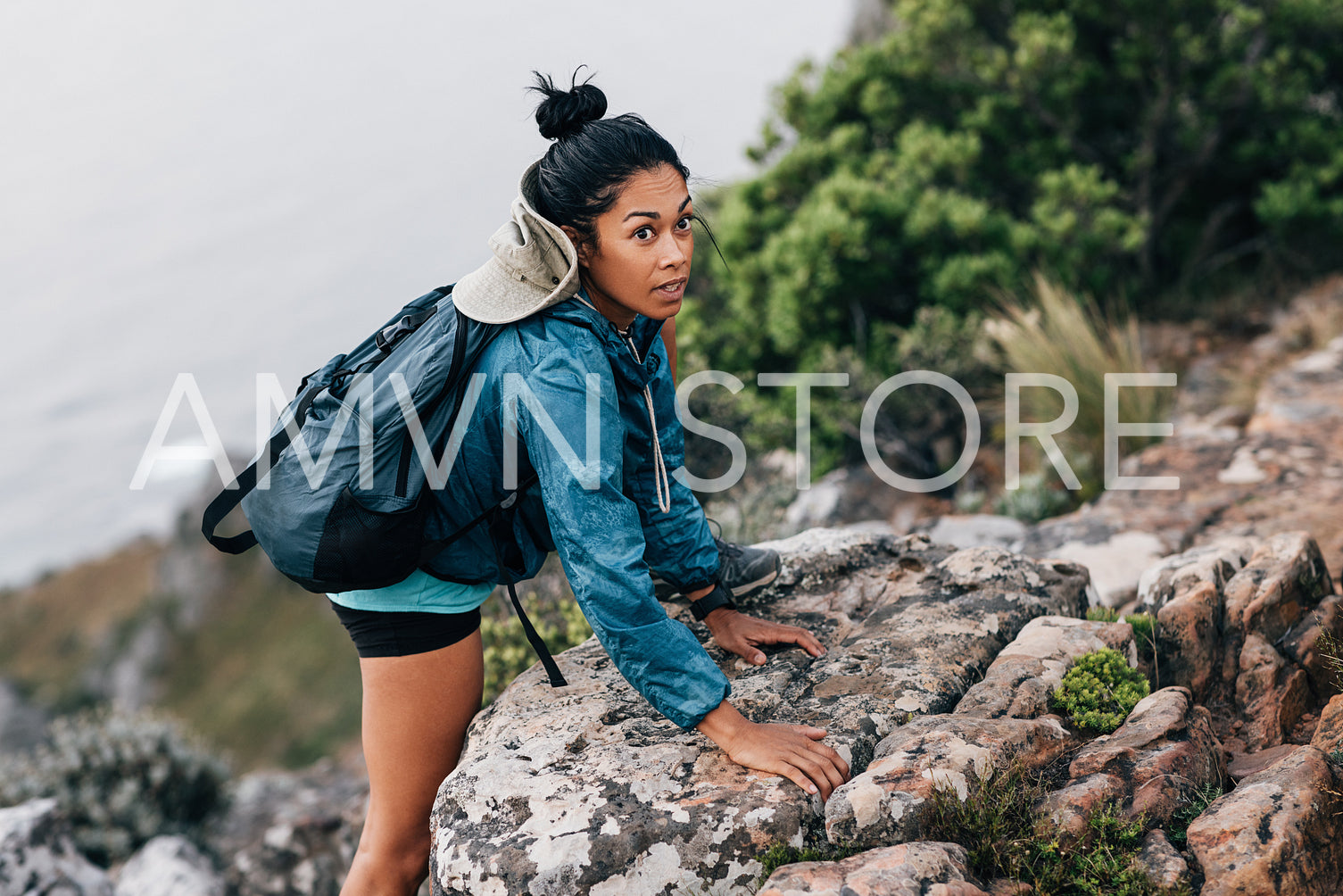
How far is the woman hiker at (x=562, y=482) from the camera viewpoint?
199 centimetres

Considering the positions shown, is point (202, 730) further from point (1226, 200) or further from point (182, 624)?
point (1226, 200)

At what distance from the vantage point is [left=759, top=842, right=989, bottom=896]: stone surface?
1.78 meters

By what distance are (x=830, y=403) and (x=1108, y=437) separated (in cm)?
203

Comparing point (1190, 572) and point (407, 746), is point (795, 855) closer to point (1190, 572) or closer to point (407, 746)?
point (407, 746)

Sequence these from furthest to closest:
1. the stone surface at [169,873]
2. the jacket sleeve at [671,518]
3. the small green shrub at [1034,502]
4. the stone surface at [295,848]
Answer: the small green shrub at [1034,502] → the stone surface at [295,848] → the stone surface at [169,873] → the jacket sleeve at [671,518]

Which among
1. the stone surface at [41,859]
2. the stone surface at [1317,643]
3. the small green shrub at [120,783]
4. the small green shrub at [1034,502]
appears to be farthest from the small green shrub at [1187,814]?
the small green shrub at [120,783]

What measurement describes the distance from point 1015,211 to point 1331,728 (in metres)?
6.67

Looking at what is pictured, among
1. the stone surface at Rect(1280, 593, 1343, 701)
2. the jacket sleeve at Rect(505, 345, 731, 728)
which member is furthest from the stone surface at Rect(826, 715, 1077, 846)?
the stone surface at Rect(1280, 593, 1343, 701)

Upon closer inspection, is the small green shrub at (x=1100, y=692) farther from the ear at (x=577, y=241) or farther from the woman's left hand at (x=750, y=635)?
the ear at (x=577, y=241)

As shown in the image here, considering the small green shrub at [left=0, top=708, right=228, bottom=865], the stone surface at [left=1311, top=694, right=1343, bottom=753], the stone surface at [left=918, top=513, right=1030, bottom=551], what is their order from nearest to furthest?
the stone surface at [left=1311, top=694, right=1343, bottom=753] < the stone surface at [left=918, top=513, right=1030, bottom=551] < the small green shrub at [left=0, top=708, right=228, bottom=865]

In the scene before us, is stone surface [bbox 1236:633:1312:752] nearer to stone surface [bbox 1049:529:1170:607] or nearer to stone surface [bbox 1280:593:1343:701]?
stone surface [bbox 1280:593:1343:701]

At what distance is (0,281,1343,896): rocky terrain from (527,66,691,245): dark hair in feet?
4.44

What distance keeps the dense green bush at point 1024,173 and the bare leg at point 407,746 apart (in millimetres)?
4542

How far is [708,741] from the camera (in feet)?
7.61
